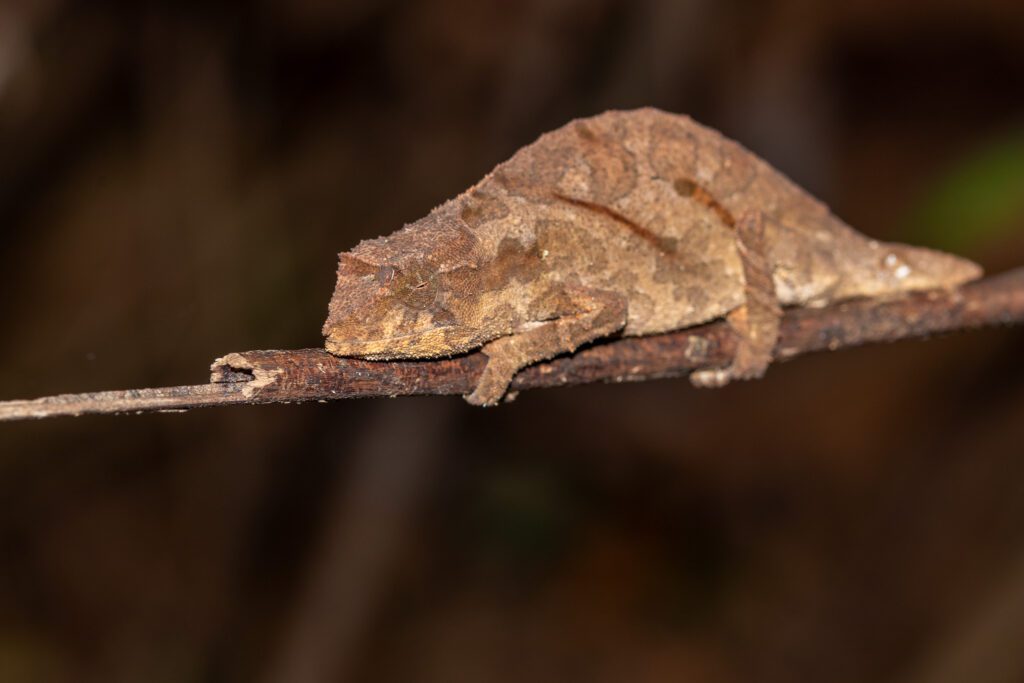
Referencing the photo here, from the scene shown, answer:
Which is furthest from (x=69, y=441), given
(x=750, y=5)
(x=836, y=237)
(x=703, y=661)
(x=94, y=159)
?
(x=750, y=5)

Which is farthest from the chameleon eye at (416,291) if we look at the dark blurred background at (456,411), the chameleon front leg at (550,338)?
the dark blurred background at (456,411)

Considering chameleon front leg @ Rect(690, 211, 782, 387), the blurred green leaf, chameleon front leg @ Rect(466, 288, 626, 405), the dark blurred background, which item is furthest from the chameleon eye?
the blurred green leaf

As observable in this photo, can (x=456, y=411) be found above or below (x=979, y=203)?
below

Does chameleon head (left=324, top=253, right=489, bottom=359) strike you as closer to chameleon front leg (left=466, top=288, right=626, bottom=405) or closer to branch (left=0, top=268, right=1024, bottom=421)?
branch (left=0, top=268, right=1024, bottom=421)

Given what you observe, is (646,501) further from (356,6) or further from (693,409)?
(356,6)

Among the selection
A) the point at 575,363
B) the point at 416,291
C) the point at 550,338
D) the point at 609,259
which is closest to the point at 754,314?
the point at 609,259

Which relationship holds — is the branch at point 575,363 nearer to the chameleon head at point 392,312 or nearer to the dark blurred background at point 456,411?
the chameleon head at point 392,312

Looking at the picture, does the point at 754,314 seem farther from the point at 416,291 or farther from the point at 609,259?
the point at 416,291
